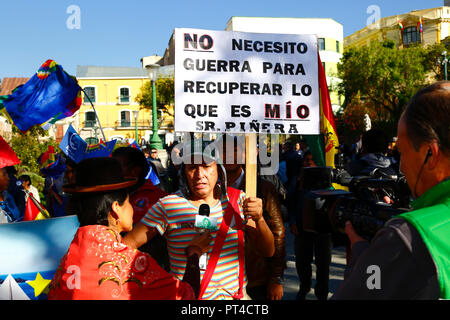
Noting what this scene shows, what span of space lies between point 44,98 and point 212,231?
178 inches

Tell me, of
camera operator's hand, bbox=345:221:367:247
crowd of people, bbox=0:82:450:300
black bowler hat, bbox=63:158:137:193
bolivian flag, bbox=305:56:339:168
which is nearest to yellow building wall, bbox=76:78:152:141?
bolivian flag, bbox=305:56:339:168

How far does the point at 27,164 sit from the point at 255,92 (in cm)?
961

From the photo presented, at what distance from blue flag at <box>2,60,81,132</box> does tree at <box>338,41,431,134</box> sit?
30.8 m

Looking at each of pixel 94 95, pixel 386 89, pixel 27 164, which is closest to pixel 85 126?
pixel 94 95

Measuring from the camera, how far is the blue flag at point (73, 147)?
4699 mm

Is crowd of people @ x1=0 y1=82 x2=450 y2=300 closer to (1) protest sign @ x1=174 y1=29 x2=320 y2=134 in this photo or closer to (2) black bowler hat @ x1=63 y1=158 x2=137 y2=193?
(2) black bowler hat @ x1=63 y1=158 x2=137 y2=193

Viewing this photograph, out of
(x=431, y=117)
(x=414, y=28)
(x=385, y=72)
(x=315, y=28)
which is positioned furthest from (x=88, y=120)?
(x=431, y=117)

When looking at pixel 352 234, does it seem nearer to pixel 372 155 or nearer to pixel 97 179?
pixel 97 179

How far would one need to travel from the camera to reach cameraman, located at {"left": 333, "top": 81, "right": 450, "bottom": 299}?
3.43 ft

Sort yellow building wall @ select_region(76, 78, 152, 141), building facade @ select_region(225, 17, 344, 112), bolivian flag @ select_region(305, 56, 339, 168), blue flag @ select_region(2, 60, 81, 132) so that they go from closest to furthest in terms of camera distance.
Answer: bolivian flag @ select_region(305, 56, 339, 168), blue flag @ select_region(2, 60, 81, 132), building facade @ select_region(225, 17, 344, 112), yellow building wall @ select_region(76, 78, 152, 141)

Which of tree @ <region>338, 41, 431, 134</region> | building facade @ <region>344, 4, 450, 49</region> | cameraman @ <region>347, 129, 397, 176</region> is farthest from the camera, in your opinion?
building facade @ <region>344, 4, 450, 49</region>

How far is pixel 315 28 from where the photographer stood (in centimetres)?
5600

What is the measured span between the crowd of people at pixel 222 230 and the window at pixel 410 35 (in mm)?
52920

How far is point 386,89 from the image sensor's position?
114 ft
